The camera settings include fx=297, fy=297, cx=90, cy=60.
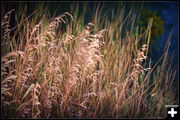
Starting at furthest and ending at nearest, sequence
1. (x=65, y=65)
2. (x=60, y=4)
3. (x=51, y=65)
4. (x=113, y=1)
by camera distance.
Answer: (x=113, y=1) < (x=60, y=4) < (x=65, y=65) < (x=51, y=65)

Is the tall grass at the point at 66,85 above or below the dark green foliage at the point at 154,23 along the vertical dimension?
below

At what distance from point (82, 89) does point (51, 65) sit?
50 centimetres

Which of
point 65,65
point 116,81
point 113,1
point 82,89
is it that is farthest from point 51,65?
point 113,1

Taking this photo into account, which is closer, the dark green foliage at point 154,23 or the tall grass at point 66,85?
the tall grass at point 66,85

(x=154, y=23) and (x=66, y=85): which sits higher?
(x=154, y=23)

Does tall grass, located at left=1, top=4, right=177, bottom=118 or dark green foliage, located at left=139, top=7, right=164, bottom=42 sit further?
dark green foliage, located at left=139, top=7, right=164, bottom=42

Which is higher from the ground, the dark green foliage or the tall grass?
the dark green foliage

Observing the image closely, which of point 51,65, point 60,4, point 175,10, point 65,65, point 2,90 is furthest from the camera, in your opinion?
point 175,10

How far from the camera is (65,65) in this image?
10.8ft

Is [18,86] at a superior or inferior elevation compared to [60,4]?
inferior

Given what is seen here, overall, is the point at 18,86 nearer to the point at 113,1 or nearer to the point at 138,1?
the point at 113,1

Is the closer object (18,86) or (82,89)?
(18,86)

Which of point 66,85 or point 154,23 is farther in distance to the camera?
point 154,23

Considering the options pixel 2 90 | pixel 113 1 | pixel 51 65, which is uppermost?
pixel 113 1
